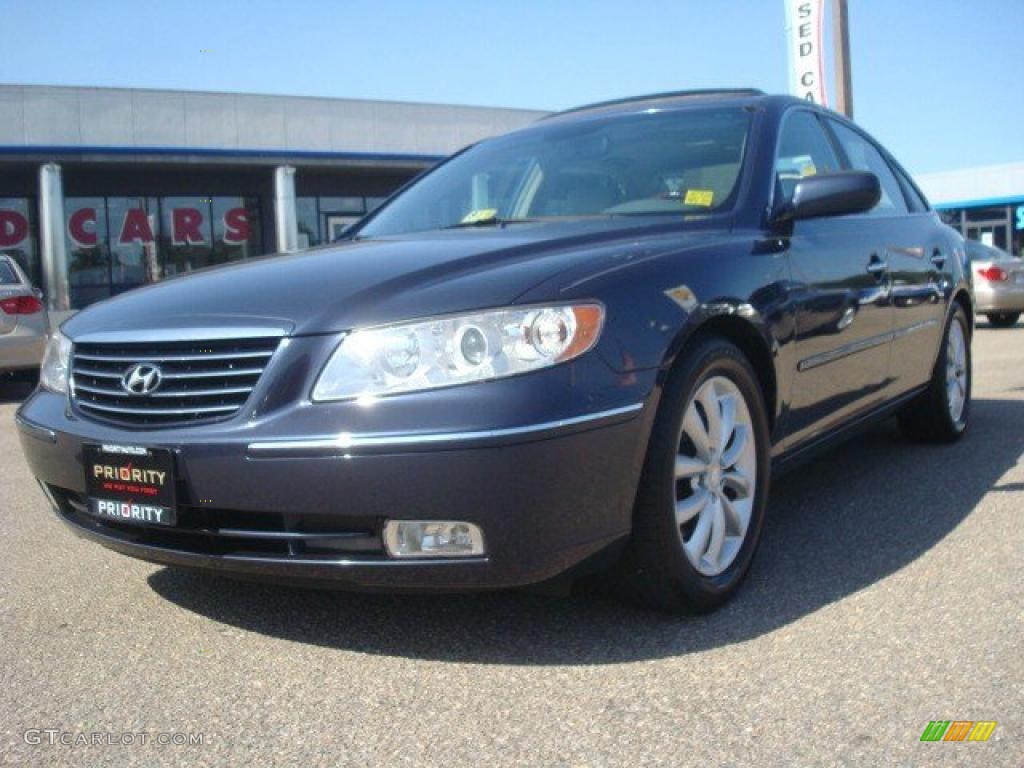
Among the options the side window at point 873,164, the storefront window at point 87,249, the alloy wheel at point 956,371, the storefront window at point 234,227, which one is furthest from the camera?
the storefront window at point 234,227

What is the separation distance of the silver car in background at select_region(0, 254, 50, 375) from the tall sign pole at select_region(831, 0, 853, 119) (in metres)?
8.48

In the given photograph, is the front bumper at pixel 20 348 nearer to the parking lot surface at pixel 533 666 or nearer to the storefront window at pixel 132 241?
the parking lot surface at pixel 533 666

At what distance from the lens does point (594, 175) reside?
153 inches

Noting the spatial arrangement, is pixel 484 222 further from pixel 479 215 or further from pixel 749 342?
pixel 749 342

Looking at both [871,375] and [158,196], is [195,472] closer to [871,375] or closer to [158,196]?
[871,375]

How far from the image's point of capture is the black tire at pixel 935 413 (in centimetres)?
521

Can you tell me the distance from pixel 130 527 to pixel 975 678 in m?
2.12

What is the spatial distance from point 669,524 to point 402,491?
0.72 metres

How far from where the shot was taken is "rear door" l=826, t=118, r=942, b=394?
14.6 feet

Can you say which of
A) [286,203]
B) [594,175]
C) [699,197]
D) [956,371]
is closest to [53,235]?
[286,203]

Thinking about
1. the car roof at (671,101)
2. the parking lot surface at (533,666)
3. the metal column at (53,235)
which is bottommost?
the parking lot surface at (533,666)

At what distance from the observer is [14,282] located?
9648 mm

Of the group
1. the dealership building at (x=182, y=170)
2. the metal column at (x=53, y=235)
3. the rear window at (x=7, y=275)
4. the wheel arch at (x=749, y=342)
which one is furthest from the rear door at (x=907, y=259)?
the metal column at (x=53, y=235)

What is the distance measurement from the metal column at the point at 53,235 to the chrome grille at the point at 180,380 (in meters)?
19.6
